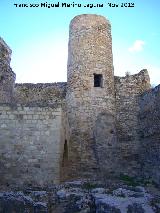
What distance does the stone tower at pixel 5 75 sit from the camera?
14.5 m

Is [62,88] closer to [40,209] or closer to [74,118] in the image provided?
[74,118]

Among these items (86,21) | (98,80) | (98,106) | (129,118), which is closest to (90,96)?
(98,106)

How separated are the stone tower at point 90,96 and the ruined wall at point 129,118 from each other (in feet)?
1.53

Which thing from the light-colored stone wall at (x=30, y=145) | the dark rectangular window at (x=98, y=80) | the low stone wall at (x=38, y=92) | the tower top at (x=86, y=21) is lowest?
the light-colored stone wall at (x=30, y=145)

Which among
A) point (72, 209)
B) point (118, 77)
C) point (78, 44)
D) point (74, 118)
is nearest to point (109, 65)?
point (118, 77)

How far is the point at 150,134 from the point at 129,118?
61.1 inches

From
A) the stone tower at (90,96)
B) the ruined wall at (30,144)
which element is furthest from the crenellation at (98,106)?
the ruined wall at (30,144)

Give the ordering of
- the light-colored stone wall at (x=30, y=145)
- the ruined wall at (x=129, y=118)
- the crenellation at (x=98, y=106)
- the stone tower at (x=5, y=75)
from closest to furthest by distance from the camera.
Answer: the light-colored stone wall at (x=30, y=145) < the crenellation at (x=98, y=106) < the ruined wall at (x=129, y=118) < the stone tower at (x=5, y=75)

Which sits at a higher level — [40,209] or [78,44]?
[78,44]

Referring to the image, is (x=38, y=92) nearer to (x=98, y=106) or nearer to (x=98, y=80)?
(x=98, y=80)

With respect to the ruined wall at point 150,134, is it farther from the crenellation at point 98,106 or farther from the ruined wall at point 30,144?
the ruined wall at point 30,144

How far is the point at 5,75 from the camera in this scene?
1470 centimetres

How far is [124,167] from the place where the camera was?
1344 cm

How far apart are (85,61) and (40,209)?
9.66 meters
